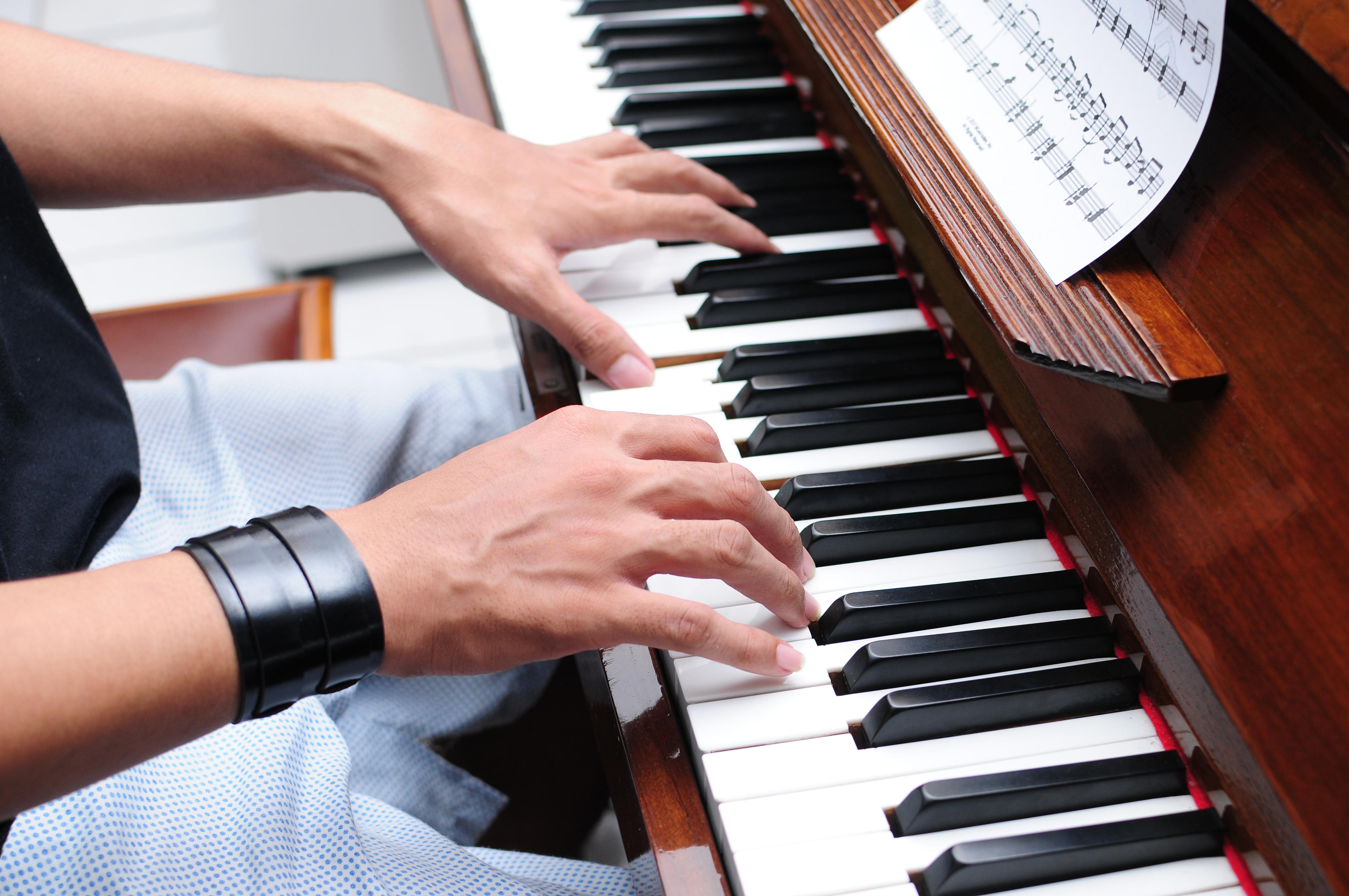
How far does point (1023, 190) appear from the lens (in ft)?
2.90

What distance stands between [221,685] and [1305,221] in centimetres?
80

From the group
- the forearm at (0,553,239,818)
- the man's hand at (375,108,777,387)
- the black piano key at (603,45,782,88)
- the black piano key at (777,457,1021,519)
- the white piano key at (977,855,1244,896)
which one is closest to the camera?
the forearm at (0,553,239,818)

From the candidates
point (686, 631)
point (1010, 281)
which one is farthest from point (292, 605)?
point (1010, 281)

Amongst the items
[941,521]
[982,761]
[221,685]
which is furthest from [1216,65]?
[221,685]

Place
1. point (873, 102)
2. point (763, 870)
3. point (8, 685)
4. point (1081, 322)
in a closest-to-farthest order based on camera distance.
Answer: point (8, 685) < point (763, 870) < point (1081, 322) < point (873, 102)

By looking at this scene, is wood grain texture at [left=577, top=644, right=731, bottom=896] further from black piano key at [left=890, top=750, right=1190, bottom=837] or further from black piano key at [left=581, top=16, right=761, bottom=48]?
black piano key at [left=581, top=16, right=761, bottom=48]

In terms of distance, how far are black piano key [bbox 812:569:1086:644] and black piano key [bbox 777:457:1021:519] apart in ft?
0.31

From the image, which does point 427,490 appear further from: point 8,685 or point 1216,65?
point 1216,65

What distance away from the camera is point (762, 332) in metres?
1.08

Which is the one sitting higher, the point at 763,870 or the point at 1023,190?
the point at 1023,190

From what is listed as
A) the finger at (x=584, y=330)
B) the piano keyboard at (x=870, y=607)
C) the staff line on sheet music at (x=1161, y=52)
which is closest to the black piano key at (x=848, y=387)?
the piano keyboard at (x=870, y=607)

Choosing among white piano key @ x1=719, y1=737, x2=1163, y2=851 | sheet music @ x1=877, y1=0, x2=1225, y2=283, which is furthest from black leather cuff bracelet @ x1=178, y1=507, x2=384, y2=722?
sheet music @ x1=877, y1=0, x2=1225, y2=283

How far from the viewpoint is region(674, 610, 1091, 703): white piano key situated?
0.79 meters

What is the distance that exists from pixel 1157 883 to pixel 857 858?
0.21 m
